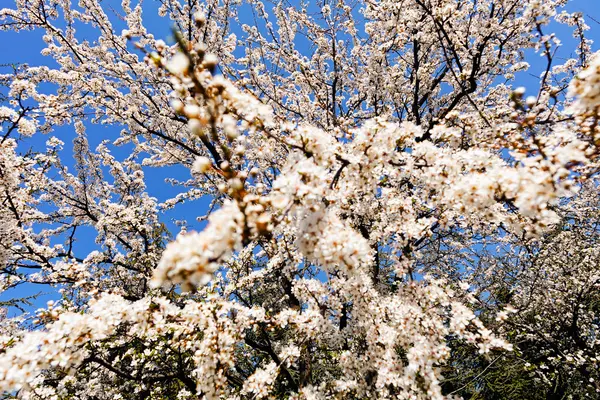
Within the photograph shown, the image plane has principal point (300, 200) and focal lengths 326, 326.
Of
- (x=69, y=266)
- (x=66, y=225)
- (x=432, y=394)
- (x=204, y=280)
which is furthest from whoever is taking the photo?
(x=66, y=225)

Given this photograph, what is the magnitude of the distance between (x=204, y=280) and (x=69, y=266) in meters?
5.19

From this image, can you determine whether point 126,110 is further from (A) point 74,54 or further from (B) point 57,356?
(B) point 57,356

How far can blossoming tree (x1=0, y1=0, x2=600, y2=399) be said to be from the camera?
2824mm

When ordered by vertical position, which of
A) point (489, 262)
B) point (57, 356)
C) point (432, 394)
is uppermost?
point (489, 262)

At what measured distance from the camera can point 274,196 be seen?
2811 millimetres

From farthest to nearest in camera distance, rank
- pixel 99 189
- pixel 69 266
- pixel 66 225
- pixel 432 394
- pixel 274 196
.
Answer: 1. pixel 99 189
2. pixel 66 225
3. pixel 69 266
4. pixel 432 394
5. pixel 274 196

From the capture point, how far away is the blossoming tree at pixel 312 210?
2824 mm

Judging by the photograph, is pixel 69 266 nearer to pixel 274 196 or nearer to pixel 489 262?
pixel 274 196

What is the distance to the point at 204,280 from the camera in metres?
2.09

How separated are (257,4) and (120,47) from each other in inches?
169

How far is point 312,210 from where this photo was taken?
2.88 m

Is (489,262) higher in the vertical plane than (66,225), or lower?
lower

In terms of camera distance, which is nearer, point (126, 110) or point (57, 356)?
point (57, 356)

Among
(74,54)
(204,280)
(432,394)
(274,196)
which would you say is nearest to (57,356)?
(204,280)
